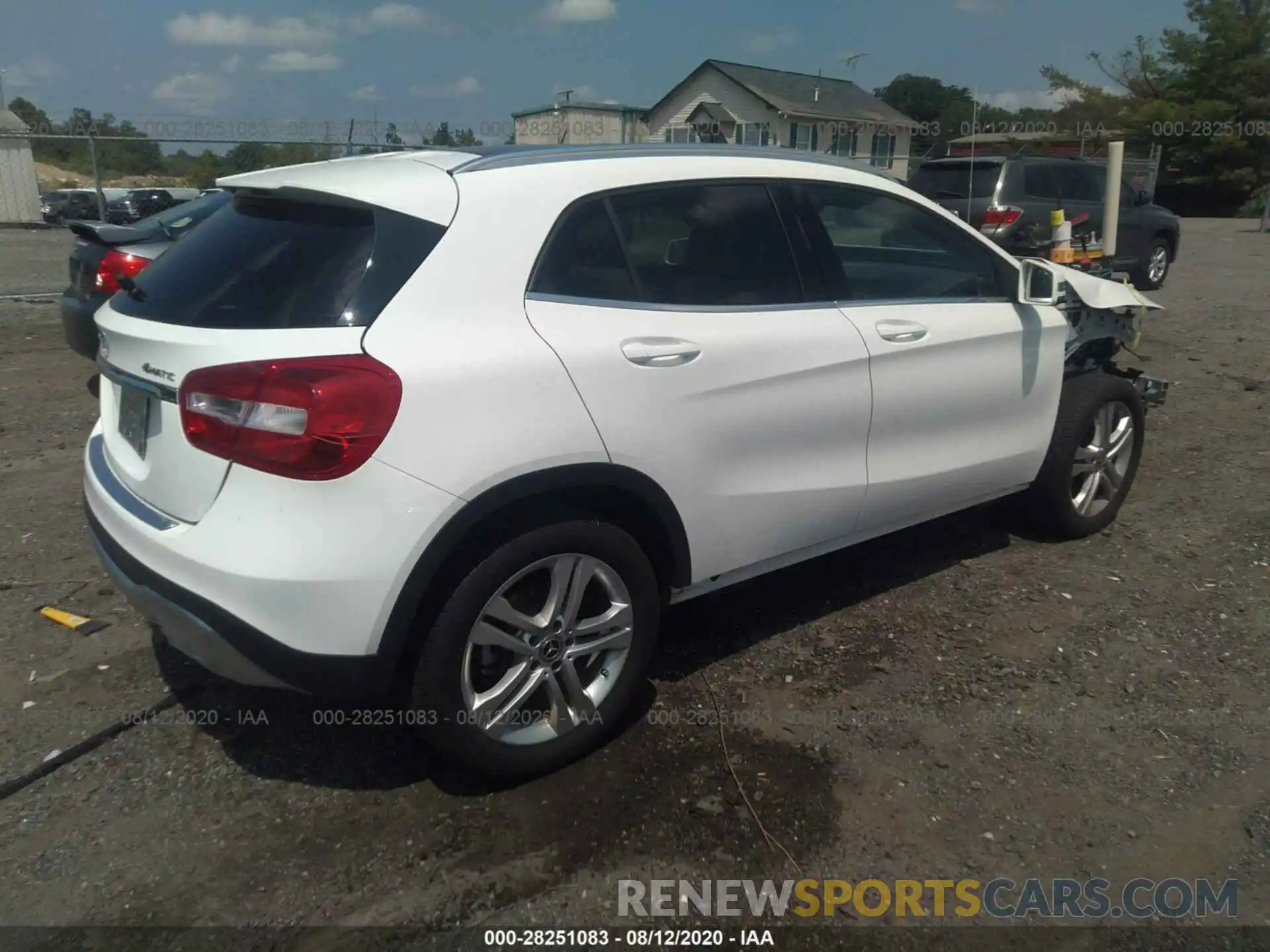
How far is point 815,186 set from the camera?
11.6 ft

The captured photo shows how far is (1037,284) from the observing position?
4.06 meters

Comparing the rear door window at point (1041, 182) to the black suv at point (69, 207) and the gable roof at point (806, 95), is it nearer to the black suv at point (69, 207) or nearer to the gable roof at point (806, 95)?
the black suv at point (69, 207)

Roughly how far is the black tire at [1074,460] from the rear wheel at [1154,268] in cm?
1062

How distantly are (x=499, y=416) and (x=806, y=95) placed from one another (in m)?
41.9

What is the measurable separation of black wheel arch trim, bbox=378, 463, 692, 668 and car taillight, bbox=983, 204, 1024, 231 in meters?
9.90

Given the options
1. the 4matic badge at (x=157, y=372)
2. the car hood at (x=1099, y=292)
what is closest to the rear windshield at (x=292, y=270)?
the 4matic badge at (x=157, y=372)

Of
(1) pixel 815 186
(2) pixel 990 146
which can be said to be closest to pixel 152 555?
(1) pixel 815 186

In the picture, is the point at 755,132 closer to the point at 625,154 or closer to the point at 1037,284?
the point at 1037,284

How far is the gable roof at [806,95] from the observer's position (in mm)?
38656

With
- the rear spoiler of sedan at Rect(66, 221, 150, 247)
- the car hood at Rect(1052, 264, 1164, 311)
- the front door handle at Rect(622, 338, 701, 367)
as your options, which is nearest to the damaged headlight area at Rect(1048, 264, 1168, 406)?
the car hood at Rect(1052, 264, 1164, 311)

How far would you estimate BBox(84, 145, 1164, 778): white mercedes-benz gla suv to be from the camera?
2408 millimetres

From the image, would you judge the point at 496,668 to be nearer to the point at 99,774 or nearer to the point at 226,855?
the point at 226,855

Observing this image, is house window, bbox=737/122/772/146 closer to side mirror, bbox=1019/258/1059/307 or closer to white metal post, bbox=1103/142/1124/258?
white metal post, bbox=1103/142/1124/258

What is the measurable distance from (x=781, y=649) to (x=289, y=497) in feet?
6.65
